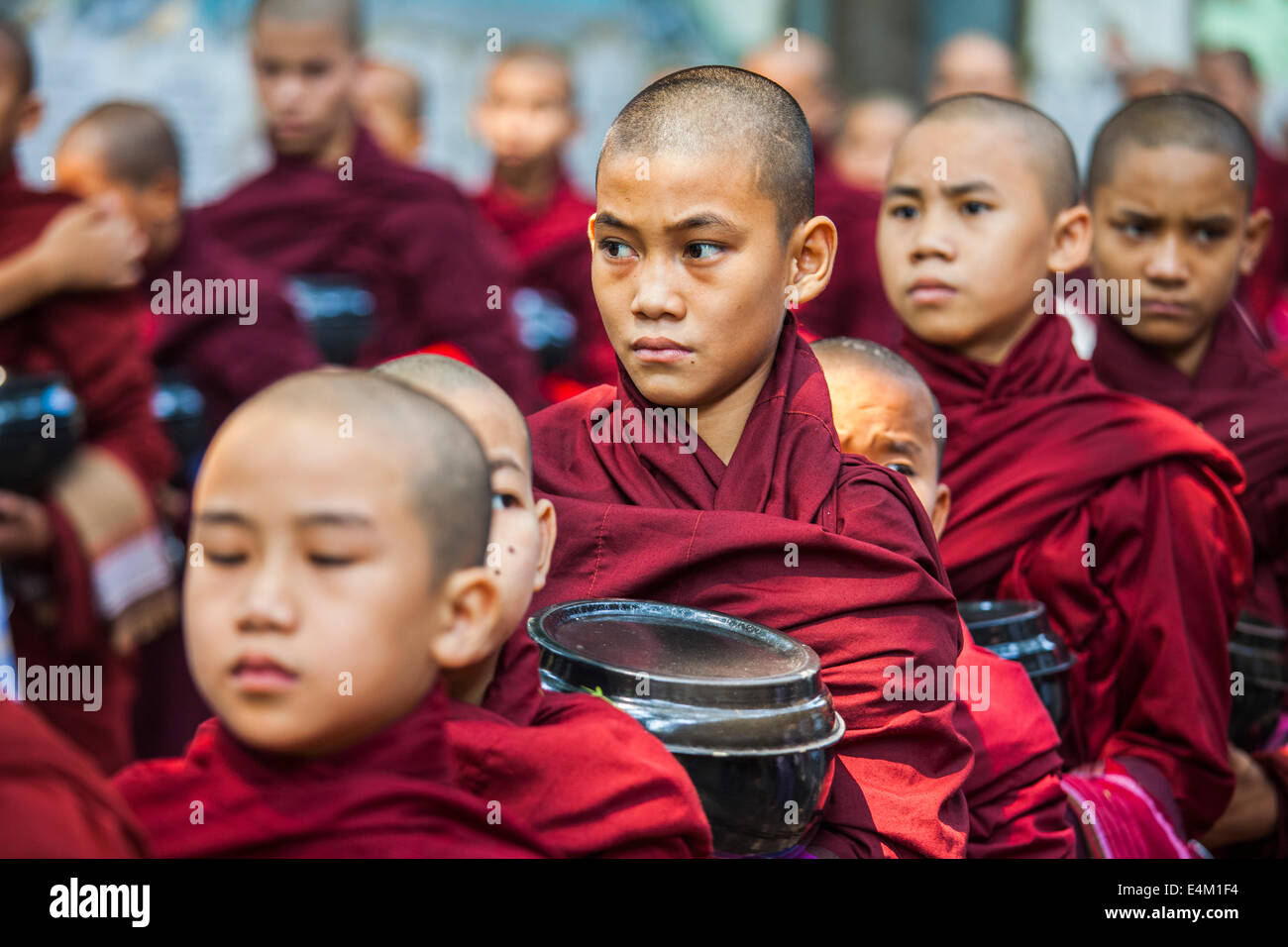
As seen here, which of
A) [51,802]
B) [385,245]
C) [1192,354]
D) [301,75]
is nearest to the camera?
[51,802]

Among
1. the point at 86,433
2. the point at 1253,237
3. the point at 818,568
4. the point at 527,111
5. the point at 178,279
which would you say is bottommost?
the point at 818,568

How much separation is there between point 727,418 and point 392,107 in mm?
5863

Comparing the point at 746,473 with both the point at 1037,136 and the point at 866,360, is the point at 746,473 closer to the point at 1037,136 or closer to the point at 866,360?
the point at 866,360

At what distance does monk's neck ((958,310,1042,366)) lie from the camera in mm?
3629

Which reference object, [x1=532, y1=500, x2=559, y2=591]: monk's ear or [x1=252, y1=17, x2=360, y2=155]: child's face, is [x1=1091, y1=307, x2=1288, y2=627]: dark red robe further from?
[x1=252, y1=17, x2=360, y2=155]: child's face

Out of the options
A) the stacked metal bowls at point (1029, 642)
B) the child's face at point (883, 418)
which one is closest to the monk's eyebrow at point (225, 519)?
the child's face at point (883, 418)

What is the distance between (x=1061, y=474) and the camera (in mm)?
3441

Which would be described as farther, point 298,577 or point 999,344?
point 999,344

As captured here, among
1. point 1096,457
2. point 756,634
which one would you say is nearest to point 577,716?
point 756,634

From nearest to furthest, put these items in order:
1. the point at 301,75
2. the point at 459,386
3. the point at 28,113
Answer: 1. the point at 459,386
2. the point at 28,113
3. the point at 301,75

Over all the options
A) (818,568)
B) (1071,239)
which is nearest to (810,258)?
(818,568)
